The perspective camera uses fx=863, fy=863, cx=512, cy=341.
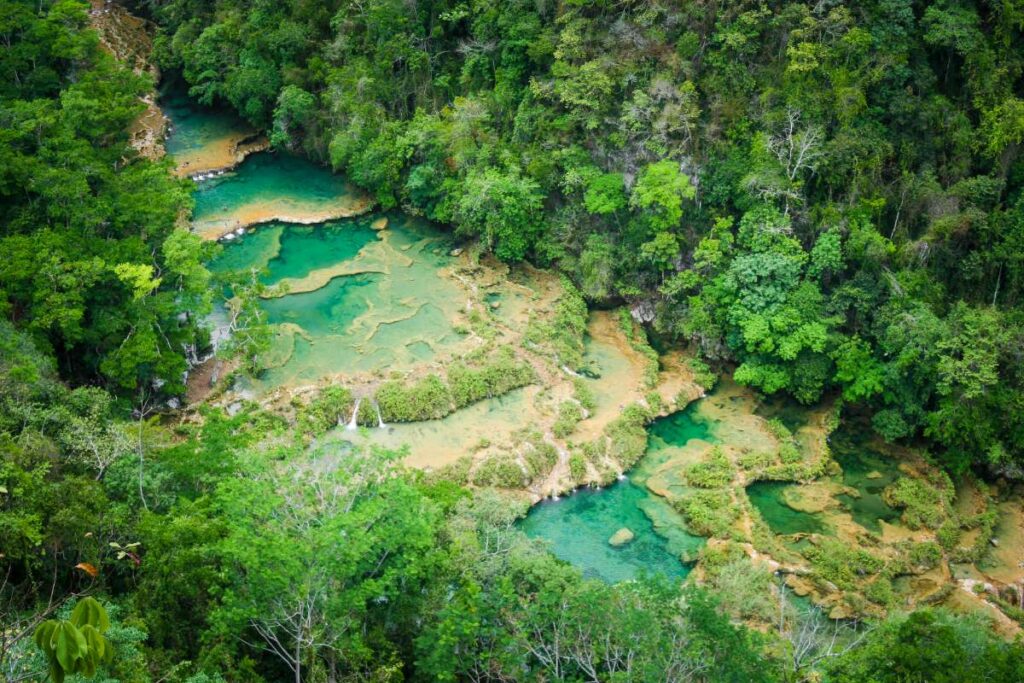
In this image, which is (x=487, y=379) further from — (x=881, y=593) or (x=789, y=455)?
(x=881, y=593)

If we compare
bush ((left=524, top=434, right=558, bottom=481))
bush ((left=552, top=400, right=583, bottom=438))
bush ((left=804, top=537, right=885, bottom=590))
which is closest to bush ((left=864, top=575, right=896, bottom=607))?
bush ((left=804, top=537, right=885, bottom=590))

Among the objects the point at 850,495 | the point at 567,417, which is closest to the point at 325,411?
the point at 567,417

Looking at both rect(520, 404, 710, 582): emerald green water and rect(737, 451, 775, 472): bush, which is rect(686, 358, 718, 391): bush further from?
rect(520, 404, 710, 582): emerald green water

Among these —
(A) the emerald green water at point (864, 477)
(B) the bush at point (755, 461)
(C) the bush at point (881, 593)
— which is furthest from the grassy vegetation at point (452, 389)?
(C) the bush at point (881, 593)

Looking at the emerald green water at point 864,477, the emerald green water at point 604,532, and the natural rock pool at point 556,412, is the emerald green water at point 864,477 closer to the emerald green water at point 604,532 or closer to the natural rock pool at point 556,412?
the natural rock pool at point 556,412

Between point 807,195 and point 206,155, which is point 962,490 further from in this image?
point 206,155

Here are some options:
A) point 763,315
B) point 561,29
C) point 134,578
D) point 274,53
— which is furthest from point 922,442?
point 274,53
